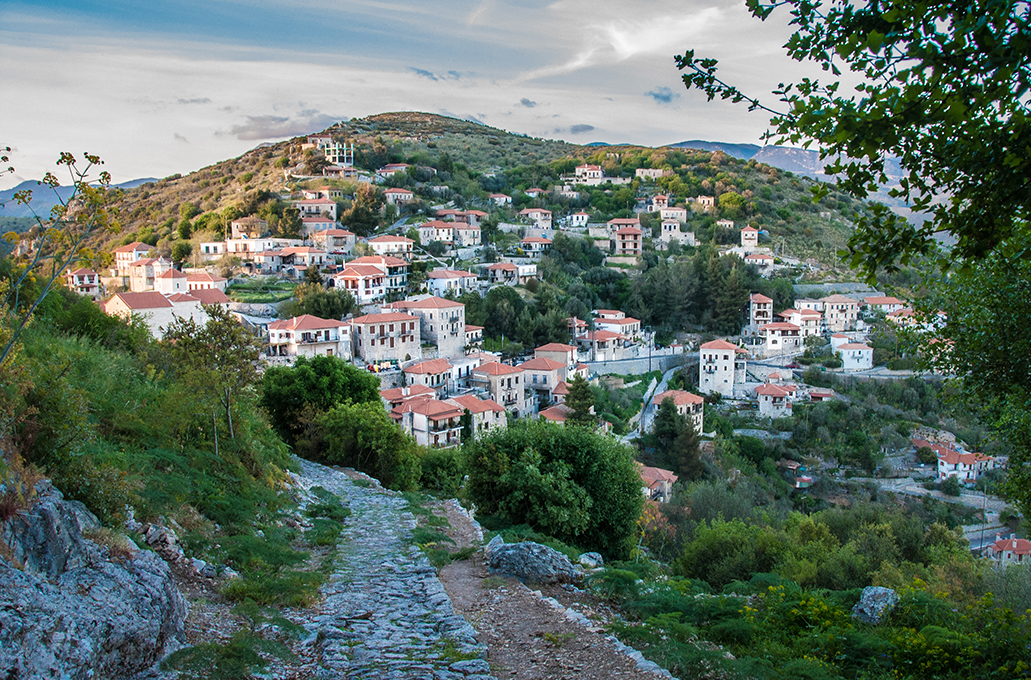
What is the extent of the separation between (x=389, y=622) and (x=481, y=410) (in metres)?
24.6

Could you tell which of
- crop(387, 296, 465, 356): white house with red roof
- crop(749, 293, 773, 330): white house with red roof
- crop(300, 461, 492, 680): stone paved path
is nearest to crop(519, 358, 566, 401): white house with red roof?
crop(387, 296, 465, 356): white house with red roof

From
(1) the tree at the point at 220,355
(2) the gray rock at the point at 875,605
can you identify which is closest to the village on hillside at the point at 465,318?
(1) the tree at the point at 220,355

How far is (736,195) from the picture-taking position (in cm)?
7531

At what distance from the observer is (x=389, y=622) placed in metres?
5.63

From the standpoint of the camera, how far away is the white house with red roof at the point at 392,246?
49.6 m

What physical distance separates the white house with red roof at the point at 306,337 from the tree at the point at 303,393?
13071mm

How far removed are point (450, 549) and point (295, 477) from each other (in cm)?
478

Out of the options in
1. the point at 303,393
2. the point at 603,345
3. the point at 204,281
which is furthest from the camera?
the point at 603,345

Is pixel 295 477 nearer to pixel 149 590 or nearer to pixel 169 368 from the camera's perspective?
pixel 169 368

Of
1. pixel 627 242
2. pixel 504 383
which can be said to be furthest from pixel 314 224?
pixel 627 242

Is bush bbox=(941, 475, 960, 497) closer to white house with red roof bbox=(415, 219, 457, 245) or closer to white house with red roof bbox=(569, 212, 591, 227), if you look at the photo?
white house with red roof bbox=(415, 219, 457, 245)

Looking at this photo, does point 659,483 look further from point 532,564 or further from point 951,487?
point 532,564

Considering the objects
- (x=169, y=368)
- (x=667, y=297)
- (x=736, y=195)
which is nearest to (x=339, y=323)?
(x=169, y=368)

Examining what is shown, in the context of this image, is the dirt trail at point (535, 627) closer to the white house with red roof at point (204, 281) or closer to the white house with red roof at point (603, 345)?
the white house with red roof at point (603, 345)
